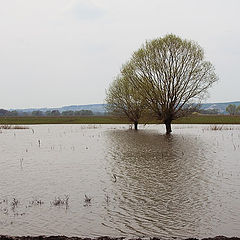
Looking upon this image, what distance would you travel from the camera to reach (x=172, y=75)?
38.8 meters

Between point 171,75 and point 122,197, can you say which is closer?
point 122,197

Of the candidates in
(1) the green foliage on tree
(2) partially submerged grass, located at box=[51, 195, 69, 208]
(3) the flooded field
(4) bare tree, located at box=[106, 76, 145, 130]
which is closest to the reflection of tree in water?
(3) the flooded field

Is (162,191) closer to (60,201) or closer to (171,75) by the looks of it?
(60,201)

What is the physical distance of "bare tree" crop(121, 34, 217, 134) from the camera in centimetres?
3838

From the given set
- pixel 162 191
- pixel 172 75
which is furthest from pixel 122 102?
pixel 162 191

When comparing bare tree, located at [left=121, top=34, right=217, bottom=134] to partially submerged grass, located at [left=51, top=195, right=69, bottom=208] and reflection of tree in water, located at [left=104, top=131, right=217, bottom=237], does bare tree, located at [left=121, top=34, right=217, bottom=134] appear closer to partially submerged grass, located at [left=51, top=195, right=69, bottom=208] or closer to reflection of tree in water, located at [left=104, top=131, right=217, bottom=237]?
reflection of tree in water, located at [left=104, top=131, right=217, bottom=237]

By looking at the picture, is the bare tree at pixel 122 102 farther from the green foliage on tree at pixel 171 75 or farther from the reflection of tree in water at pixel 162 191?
the reflection of tree in water at pixel 162 191

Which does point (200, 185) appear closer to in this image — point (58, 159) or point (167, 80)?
point (58, 159)

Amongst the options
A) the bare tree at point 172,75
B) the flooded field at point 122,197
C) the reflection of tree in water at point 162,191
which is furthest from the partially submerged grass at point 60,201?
the bare tree at point 172,75

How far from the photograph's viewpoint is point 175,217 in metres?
8.64

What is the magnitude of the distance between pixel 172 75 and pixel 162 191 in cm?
2867

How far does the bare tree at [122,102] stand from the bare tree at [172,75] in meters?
10.3

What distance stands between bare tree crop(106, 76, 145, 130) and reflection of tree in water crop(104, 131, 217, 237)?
31.7 m

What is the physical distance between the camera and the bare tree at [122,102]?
51.4 metres
